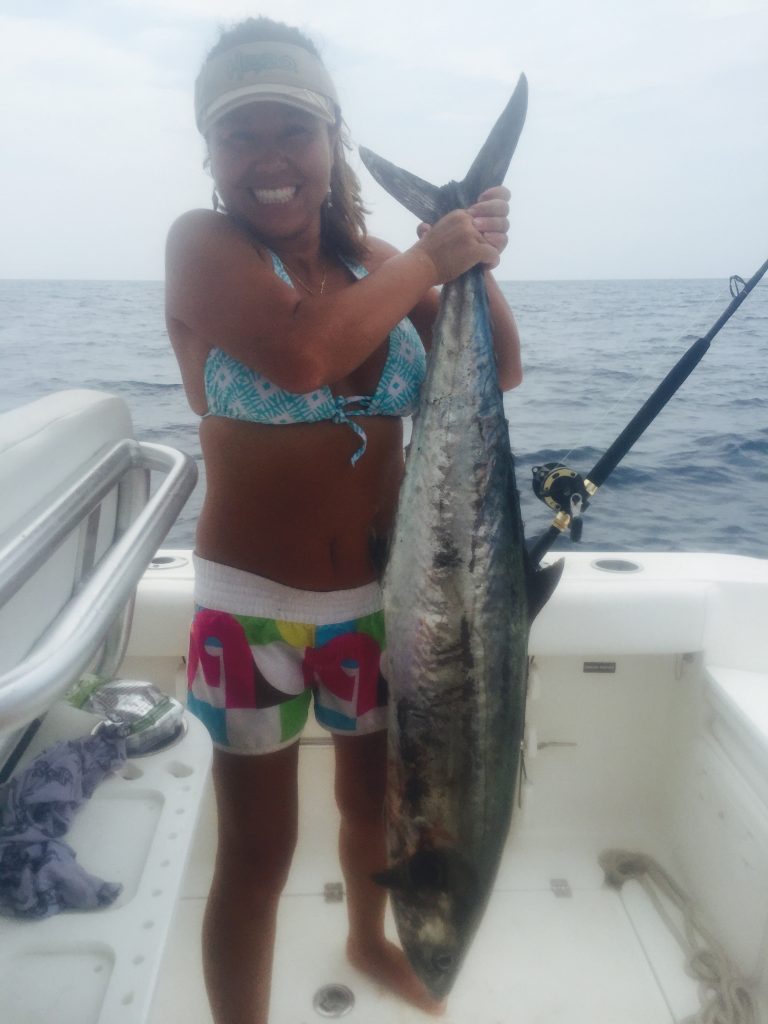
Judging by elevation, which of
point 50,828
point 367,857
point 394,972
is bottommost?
point 394,972

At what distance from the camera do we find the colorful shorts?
1654 millimetres

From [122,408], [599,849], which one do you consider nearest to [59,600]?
[122,408]

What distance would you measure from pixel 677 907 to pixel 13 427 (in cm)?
217

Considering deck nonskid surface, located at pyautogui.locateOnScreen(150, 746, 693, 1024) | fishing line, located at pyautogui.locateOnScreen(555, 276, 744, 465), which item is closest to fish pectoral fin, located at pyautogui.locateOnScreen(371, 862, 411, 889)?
deck nonskid surface, located at pyautogui.locateOnScreen(150, 746, 693, 1024)

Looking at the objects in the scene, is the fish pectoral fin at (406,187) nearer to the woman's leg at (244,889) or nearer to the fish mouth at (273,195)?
the fish mouth at (273,195)

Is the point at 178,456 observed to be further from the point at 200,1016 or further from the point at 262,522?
the point at 200,1016

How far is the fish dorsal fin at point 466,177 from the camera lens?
131cm

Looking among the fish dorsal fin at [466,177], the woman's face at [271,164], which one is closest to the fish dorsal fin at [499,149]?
the fish dorsal fin at [466,177]

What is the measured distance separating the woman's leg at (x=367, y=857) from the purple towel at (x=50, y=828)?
548 mm

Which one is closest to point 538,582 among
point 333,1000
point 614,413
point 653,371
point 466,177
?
point 466,177

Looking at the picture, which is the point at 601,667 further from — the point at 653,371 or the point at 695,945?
the point at 653,371

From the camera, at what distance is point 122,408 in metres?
1.89

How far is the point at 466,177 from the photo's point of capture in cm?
137

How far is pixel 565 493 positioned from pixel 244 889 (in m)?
1.09
